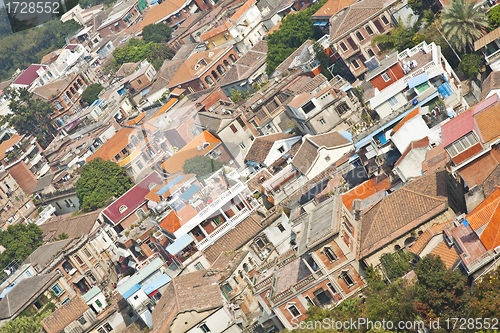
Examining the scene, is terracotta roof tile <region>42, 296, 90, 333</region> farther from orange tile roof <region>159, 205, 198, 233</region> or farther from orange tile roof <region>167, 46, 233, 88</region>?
orange tile roof <region>167, 46, 233, 88</region>

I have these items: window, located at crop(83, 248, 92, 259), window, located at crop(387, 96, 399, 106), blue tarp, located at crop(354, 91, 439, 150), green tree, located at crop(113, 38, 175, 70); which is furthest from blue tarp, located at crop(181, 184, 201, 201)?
green tree, located at crop(113, 38, 175, 70)

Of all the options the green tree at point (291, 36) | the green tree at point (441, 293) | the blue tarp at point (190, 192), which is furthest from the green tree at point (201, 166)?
the green tree at point (441, 293)

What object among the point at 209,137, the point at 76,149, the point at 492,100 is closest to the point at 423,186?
the point at 492,100

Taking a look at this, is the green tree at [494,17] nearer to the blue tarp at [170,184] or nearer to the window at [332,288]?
the window at [332,288]

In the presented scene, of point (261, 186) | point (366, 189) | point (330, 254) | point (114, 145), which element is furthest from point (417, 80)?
point (114, 145)

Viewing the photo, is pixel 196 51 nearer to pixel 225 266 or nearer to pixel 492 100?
pixel 225 266

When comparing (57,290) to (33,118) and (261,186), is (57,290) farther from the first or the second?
(33,118)
